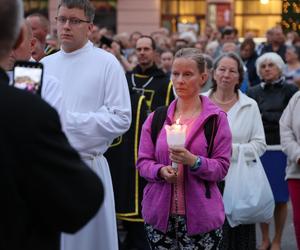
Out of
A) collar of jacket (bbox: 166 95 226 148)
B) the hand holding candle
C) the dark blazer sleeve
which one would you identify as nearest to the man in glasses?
the dark blazer sleeve

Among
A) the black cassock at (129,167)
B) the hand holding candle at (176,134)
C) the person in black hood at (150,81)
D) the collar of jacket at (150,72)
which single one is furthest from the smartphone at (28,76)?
the collar of jacket at (150,72)

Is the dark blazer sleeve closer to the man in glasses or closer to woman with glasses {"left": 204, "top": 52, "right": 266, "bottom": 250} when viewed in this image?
the man in glasses

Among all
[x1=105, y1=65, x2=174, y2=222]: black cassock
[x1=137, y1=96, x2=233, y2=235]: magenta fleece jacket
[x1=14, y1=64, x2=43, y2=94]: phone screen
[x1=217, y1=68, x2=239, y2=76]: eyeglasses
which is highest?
[x1=14, y1=64, x2=43, y2=94]: phone screen

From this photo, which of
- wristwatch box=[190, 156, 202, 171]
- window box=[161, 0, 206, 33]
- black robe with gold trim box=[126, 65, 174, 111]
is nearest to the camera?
wristwatch box=[190, 156, 202, 171]

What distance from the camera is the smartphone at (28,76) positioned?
3191 mm

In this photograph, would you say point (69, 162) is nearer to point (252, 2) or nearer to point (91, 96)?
point (91, 96)

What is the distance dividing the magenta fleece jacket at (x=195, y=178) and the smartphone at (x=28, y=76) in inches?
70.1

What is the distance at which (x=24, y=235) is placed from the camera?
263 centimetres

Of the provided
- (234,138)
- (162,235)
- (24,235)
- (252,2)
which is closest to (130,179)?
(234,138)

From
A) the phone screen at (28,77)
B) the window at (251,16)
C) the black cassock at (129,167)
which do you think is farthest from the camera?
the window at (251,16)

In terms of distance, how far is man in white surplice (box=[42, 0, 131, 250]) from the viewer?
4.86m

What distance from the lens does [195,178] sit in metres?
4.97

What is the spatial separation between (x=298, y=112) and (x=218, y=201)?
6.90 ft

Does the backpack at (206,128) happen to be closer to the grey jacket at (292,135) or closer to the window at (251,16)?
the grey jacket at (292,135)
